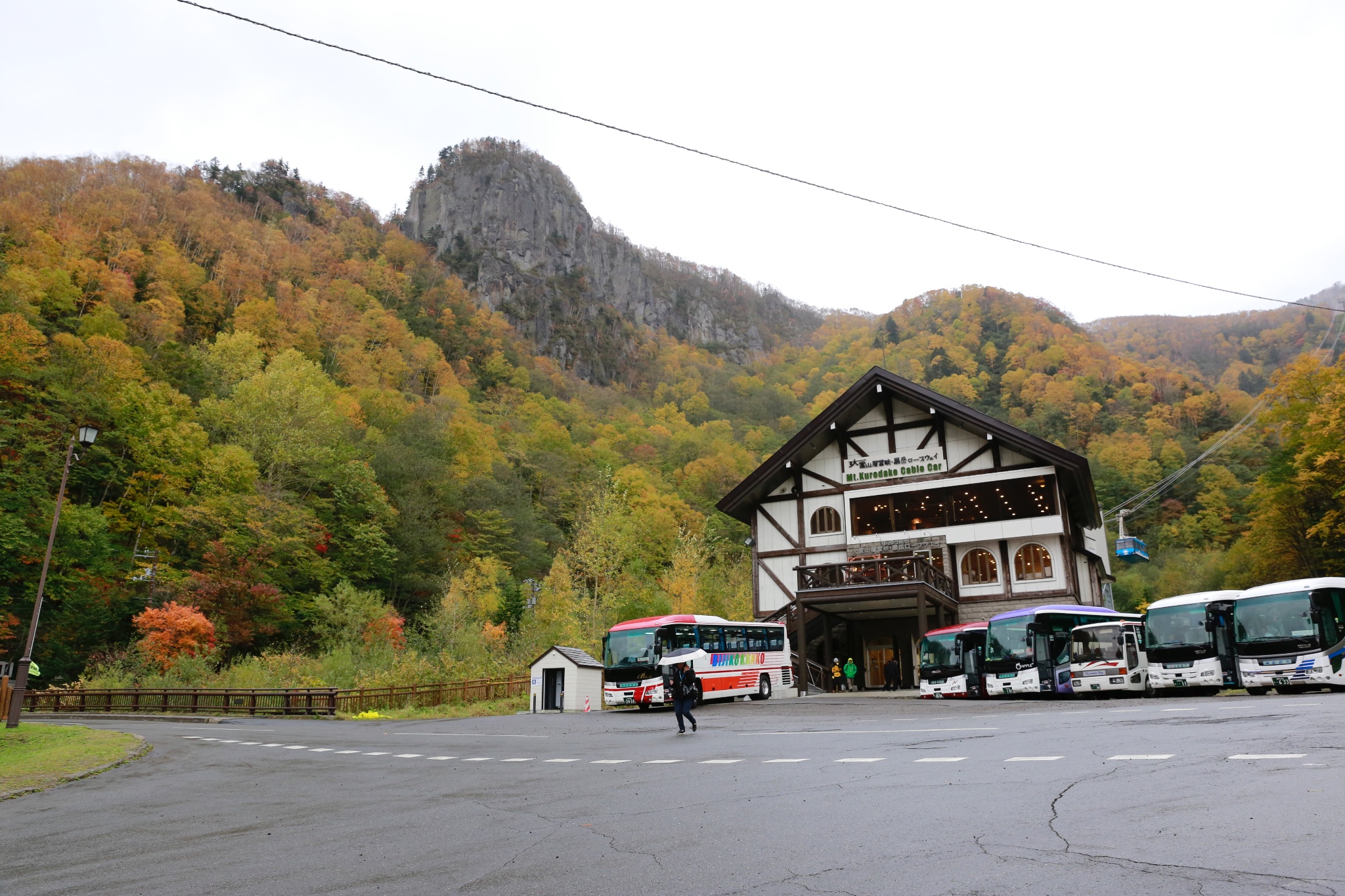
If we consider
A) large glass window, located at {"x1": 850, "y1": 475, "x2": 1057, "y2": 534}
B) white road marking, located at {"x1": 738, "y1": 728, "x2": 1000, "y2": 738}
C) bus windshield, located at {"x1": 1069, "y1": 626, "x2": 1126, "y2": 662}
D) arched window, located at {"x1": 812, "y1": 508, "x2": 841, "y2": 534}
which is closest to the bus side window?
bus windshield, located at {"x1": 1069, "y1": 626, "x2": 1126, "y2": 662}

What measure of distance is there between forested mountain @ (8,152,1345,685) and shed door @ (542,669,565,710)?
3779 millimetres

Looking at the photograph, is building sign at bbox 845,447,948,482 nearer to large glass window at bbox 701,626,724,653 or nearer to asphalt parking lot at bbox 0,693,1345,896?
large glass window at bbox 701,626,724,653

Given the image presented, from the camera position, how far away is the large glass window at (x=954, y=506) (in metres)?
31.8

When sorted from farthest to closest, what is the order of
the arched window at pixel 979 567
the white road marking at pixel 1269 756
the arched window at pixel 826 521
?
the arched window at pixel 826 521 < the arched window at pixel 979 567 < the white road marking at pixel 1269 756

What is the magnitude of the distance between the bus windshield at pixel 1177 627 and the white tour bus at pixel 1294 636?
1.34m

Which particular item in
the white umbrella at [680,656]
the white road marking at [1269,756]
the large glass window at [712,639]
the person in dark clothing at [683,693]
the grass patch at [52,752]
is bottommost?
the grass patch at [52,752]

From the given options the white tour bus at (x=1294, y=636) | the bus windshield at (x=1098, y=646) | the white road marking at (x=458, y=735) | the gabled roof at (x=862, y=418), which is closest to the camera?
the white road marking at (x=458, y=735)

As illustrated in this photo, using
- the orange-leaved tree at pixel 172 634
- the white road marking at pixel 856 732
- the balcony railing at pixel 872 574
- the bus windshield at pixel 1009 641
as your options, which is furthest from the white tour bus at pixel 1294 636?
the orange-leaved tree at pixel 172 634

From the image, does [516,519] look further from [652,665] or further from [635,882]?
[635,882]

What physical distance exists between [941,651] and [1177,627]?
6.49 m

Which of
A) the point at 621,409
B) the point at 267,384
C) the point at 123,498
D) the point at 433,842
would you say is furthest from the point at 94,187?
the point at 433,842

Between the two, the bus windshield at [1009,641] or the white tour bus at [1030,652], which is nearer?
the white tour bus at [1030,652]

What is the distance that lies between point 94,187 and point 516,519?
4514 centimetres

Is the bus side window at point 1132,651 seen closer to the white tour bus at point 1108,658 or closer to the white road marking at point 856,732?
the white tour bus at point 1108,658
